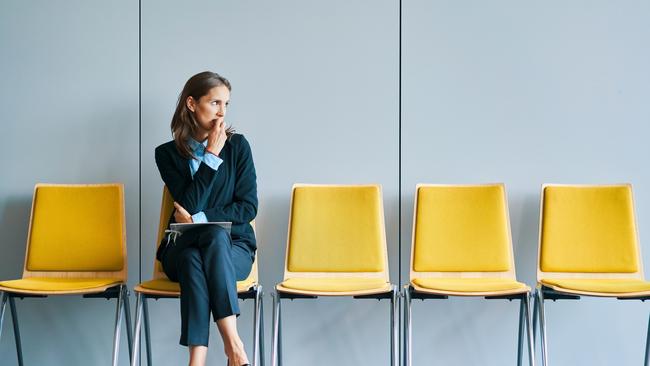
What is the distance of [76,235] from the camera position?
351cm

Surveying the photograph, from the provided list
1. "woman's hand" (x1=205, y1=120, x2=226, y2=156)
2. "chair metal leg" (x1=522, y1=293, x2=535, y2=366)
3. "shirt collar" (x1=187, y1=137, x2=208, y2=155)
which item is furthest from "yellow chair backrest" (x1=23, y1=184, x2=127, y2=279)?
"chair metal leg" (x1=522, y1=293, x2=535, y2=366)

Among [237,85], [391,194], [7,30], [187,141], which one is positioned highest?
[7,30]

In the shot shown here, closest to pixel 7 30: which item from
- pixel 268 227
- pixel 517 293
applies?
pixel 268 227

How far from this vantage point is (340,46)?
12.0ft

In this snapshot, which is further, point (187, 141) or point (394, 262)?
point (394, 262)

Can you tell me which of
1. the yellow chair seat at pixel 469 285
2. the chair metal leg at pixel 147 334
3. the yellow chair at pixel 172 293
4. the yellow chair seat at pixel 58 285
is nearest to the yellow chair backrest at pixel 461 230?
the yellow chair seat at pixel 469 285

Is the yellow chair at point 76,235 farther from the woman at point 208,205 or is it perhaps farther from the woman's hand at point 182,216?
the woman's hand at point 182,216

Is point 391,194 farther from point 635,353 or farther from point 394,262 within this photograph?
point 635,353

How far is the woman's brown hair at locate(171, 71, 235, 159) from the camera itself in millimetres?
3244

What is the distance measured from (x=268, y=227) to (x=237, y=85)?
765 mm

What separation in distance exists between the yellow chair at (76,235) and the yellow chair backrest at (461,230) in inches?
58.4

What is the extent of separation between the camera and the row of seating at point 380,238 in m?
3.35

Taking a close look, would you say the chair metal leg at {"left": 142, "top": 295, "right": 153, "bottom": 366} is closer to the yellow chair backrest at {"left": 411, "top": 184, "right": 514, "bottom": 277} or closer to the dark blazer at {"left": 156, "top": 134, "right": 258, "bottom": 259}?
the dark blazer at {"left": 156, "top": 134, "right": 258, "bottom": 259}

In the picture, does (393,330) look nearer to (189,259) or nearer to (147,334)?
(189,259)
